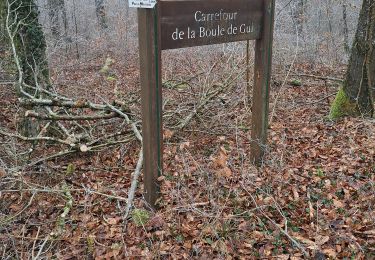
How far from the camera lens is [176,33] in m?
3.29

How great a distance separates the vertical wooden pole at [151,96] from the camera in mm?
3062

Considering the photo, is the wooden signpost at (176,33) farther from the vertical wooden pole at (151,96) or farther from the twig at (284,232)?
the twig at (284,232)

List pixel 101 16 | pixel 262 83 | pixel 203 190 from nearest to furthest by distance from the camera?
pixel 203 190 < pixel 262 83 < pixel 101 16

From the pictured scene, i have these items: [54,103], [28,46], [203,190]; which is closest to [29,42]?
[28,46]

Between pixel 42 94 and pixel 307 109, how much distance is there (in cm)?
493

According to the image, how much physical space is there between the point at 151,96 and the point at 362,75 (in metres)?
4.05

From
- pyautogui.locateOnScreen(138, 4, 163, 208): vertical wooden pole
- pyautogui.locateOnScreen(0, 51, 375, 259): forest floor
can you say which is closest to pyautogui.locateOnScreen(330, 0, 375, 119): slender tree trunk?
pyautogui.locateOnScreen(0, 51, 375, 259): forest floor

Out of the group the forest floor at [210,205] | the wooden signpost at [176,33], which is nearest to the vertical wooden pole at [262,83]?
the wooden signpost at [176,33]

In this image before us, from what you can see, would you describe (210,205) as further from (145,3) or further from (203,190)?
(145,3)

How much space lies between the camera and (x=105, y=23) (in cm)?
1792

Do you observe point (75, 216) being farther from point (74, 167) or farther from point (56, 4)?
point (56, 4)

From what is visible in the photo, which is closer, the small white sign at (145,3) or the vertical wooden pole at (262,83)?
the small white sign at (145,3)

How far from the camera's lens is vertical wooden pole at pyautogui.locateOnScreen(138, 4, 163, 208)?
3.06 m

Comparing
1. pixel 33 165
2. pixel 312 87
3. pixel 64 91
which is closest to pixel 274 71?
pixel 312 87
